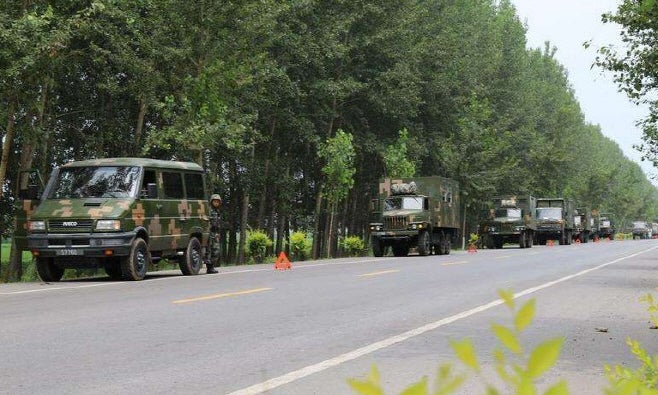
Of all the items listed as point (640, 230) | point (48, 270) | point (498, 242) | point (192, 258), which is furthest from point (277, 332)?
point (640, 230)

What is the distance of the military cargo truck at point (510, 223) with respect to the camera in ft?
159

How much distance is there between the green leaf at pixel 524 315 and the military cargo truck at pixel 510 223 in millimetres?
47716

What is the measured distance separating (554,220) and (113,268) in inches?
1692

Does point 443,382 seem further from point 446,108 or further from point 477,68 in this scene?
point 477,68

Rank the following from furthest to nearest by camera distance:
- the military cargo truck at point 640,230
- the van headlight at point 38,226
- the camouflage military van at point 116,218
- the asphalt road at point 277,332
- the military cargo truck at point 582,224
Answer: the military cargo truck at point 640,230, the military cargo truck at point 582,224, the van headlight at point 38,226, the camouflage military van at point 116,218, the asphalt road at point 277,332

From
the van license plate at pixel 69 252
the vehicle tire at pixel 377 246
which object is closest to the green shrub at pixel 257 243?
the vehicle tire at pixel 377 246

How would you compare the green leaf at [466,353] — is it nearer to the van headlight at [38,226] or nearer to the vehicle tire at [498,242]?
the van headlight at [38,226]

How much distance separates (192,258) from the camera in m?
18.7

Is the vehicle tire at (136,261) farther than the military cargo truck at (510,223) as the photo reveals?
No

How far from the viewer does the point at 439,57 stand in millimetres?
47812

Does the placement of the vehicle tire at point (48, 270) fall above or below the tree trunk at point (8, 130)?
below

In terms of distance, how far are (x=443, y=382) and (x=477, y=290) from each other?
44.0 ft

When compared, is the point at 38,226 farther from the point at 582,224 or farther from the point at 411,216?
the point at 582,224

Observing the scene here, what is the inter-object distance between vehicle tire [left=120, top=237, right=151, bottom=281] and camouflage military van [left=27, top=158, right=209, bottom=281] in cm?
2
